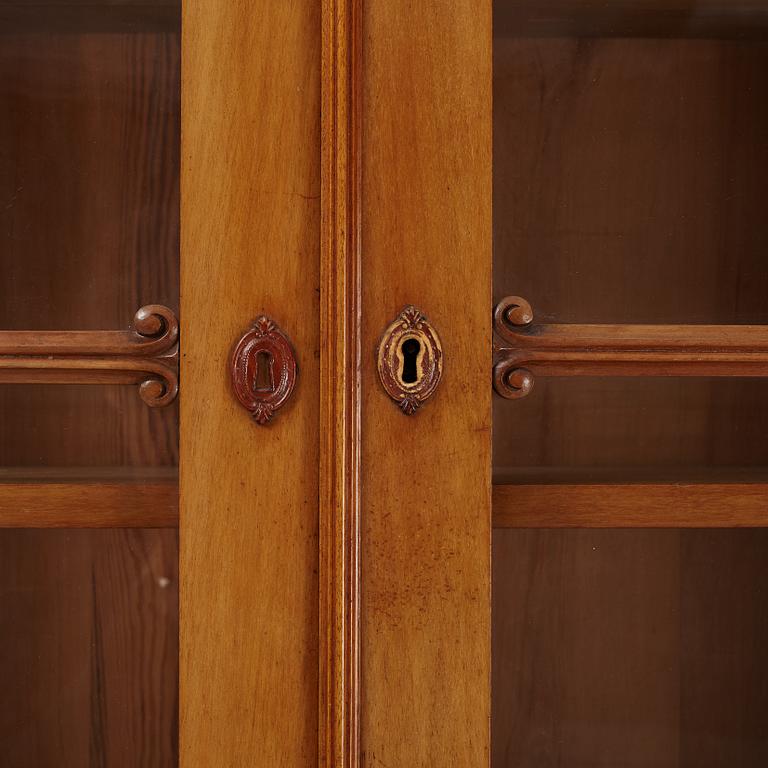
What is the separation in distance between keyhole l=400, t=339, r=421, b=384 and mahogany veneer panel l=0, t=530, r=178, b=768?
0.53ft

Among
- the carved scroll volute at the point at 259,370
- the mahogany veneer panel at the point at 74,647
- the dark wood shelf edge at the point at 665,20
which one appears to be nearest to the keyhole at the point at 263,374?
the carved scroll volute at the point at 259,370

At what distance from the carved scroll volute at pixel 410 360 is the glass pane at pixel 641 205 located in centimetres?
5

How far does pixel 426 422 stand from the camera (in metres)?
0.35

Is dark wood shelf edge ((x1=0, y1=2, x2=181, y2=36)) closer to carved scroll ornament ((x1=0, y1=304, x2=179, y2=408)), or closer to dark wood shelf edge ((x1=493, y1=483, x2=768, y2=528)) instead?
carved scroll ornament ((x1=0, y1=304, x2=179, y2=408))

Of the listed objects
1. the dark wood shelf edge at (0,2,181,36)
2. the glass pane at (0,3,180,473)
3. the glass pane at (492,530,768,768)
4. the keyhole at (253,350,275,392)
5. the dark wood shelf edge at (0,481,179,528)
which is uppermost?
the dark wood shelf edge at (0,2,181,36)

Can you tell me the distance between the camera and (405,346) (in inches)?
13.7

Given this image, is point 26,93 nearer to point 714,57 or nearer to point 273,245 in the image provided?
point 273,245

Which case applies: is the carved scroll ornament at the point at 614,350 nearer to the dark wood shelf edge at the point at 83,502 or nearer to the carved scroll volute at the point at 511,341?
the carved scroll volute at the point at 511,341

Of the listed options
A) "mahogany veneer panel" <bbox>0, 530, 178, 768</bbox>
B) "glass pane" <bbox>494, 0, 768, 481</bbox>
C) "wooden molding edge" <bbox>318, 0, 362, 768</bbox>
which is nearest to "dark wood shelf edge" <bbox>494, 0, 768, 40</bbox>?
"glass pane" <bbox>494, 0, 768, 481</bbox>

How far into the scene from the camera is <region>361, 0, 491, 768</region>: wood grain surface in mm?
344

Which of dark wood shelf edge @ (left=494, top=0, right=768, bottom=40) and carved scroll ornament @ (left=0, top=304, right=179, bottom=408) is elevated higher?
dark wood shelf edge @ (left=494, top=0, right=768, bottom=40)

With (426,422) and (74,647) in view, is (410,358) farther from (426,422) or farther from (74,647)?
(74,647)

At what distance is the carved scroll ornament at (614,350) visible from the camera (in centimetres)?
36

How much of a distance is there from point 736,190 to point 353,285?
0.21 m
